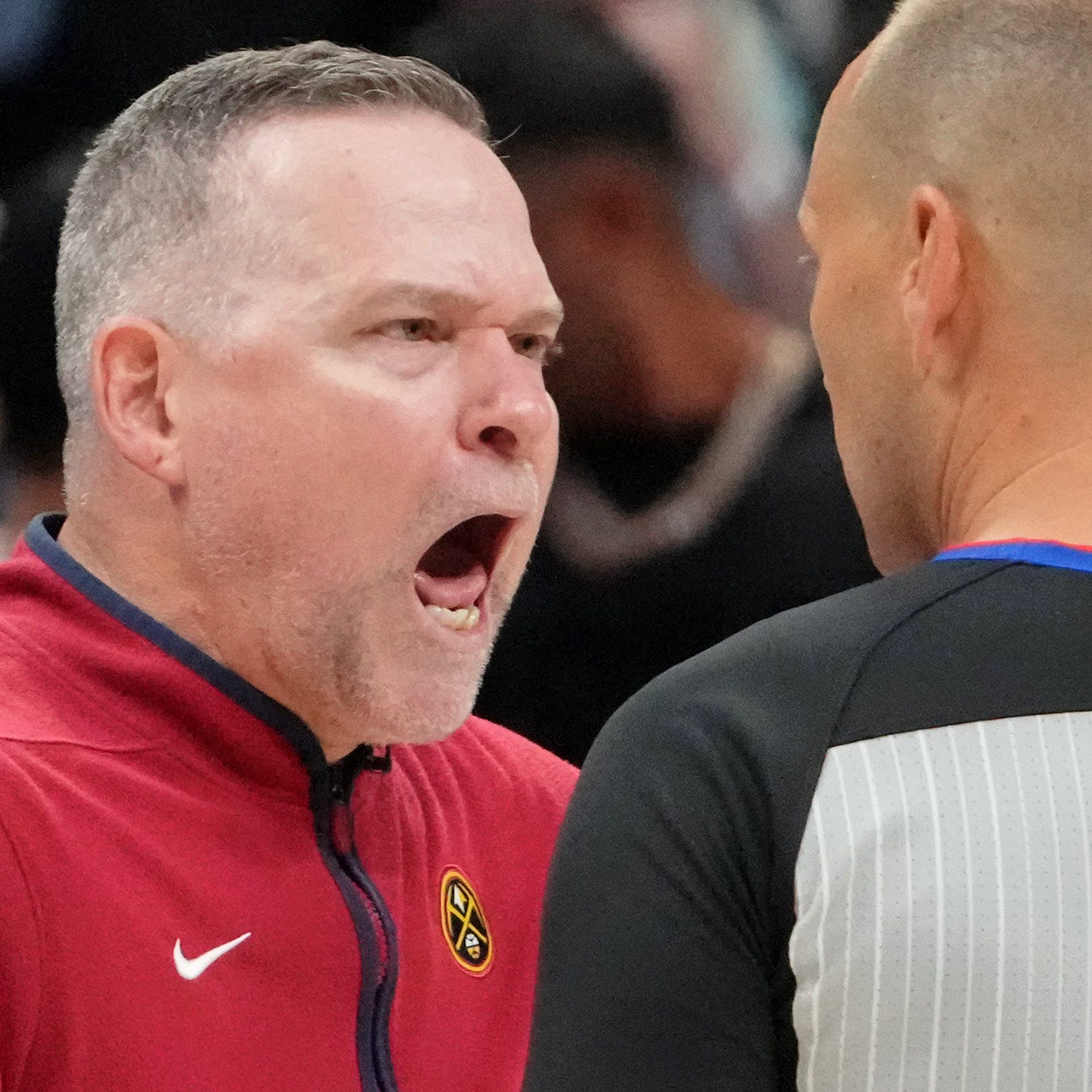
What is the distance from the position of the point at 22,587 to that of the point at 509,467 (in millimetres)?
401

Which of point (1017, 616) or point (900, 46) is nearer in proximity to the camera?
point (1017, 616)

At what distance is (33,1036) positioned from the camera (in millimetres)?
1017

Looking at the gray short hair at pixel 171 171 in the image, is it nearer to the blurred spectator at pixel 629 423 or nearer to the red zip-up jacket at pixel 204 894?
the red zip-up jacket at pixel 204 894

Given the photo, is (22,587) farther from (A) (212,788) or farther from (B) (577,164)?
(B) (577,164)

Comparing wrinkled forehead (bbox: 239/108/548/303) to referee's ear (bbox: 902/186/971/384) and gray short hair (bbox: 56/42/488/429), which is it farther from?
referee's ear (bbox: 902/186/971/384)

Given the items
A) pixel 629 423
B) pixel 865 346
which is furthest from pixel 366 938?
pixel 629 423

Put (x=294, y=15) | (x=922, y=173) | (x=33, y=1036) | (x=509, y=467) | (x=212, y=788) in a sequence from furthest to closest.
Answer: (x=294, y=15), (x=509, y=467), (x=212, y=788), (x=33, y=1036), (x=922, y=173)

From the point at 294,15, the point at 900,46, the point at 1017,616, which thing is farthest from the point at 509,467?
the point at 294,15

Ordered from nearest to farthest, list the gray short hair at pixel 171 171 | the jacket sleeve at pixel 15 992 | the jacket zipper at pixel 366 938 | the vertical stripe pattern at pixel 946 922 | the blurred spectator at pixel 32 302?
the vertical stripe pattern at pixel 946 922
the jacket sleeve at pixel 15 992
the jacket zipper at pixel 366 938
the gray short hair at pixel 171 171
the blurred spectator at pixel 32 302

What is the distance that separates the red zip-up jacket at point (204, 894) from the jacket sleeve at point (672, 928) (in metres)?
0.41

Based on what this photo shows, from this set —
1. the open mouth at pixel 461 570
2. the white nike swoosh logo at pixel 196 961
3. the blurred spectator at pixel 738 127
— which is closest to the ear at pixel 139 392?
the open mouth at pixel 461 570

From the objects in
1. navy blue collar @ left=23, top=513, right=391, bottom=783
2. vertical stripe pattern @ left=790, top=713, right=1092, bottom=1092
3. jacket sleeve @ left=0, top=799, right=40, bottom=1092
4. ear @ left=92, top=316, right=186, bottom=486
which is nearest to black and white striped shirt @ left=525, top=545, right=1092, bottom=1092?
vertical stripe pattern @ left=790, top=713, right=1092, bottom=1092

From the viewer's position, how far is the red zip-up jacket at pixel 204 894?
1.05 meters

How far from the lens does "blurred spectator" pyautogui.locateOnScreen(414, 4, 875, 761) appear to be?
192 centimetres
